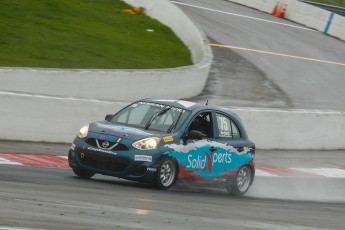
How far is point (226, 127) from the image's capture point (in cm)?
1345

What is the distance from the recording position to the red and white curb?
44.4ft

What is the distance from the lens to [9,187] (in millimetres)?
9859

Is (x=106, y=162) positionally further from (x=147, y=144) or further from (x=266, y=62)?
(x=266, y=62)

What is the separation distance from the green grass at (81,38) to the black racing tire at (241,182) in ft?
33.2

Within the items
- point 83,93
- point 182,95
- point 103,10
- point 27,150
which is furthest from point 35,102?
point 103,10

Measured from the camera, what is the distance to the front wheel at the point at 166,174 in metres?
11.8

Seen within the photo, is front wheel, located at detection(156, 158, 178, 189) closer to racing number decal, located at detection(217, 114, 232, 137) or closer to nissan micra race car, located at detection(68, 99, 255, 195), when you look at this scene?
nissan micra race car, located at detection(68, 99, 255, 195)

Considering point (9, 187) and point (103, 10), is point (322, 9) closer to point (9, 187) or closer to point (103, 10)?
point (103, 10)

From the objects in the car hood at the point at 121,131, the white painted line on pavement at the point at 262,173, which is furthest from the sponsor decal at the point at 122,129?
the white painted line on pavement at the point at 262,173

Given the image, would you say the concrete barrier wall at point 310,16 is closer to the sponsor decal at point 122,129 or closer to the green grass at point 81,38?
the green grass at point 81,38

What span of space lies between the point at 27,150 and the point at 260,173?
4.77 m

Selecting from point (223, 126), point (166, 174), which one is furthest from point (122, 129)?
point (223, 126)

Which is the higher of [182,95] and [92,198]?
[92,198]

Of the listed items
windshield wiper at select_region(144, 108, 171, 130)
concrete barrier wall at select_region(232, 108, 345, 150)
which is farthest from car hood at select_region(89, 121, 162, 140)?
concrete barrier wall at select_region(232, 108, 345, 150)
